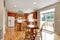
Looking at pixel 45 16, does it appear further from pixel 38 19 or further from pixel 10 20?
pixel 10 20

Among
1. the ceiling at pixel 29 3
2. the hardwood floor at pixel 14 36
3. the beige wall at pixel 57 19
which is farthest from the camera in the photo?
the beige wall at pixel 57 19

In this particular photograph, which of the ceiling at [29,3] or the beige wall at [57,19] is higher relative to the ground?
the ceiling at [29,3]

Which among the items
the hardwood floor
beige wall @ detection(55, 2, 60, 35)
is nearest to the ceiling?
beige wall @ detection(55, 2, 60, 35)

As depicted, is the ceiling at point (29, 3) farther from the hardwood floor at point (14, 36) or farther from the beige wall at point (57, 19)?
the hardwood floor at point (14, 36)

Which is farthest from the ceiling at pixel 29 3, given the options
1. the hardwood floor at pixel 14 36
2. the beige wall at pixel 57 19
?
the hardwood floor at pixel 14 36

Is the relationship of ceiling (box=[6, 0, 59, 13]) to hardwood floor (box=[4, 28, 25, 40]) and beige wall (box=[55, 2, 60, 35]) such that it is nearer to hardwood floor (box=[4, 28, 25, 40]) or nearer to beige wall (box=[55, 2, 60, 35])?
beige wall (box=[55, 2, 60, 35])

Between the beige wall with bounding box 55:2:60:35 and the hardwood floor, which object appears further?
the beige wall with bounding box 55:2:60:35

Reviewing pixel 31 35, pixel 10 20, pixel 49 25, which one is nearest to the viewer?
pixel 31 35

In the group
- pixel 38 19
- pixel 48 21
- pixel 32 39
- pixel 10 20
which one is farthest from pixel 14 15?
pixel 32 39

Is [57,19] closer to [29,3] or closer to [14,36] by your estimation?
[29,3]

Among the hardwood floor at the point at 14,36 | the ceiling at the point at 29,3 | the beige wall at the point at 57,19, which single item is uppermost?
the ceiling at the point at 29,3

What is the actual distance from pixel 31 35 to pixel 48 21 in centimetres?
521

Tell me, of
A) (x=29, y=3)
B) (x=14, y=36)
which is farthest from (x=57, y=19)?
(x=14, y=36)

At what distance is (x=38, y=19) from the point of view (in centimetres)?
1138
